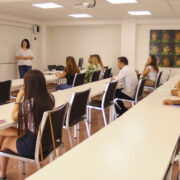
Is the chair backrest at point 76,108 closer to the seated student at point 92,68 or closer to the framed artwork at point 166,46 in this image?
the seated student at point 92,68

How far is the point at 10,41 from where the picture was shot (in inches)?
347

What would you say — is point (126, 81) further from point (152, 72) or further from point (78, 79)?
point (152, 72)

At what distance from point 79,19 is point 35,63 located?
2341 mm

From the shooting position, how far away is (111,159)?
1.54m

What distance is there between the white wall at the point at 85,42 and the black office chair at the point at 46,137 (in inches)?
299

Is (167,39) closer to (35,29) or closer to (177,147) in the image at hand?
(35,29)

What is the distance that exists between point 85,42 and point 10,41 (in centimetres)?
282

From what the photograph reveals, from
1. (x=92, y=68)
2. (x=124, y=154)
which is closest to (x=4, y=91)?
(x=92, y=68)

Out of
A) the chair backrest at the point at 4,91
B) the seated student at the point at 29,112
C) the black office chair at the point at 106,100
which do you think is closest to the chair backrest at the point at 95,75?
the black office chair at the point at 106,100

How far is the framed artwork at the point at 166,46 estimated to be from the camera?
877 centimetres

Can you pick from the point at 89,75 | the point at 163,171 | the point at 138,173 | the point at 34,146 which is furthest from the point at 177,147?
the point at 89,75

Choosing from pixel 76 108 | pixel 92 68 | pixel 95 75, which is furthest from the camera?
pixel 92 68

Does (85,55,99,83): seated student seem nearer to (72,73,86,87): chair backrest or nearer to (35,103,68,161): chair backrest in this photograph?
(72,73,86,87): chair backrest

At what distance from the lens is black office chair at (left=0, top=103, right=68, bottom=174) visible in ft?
7.18
